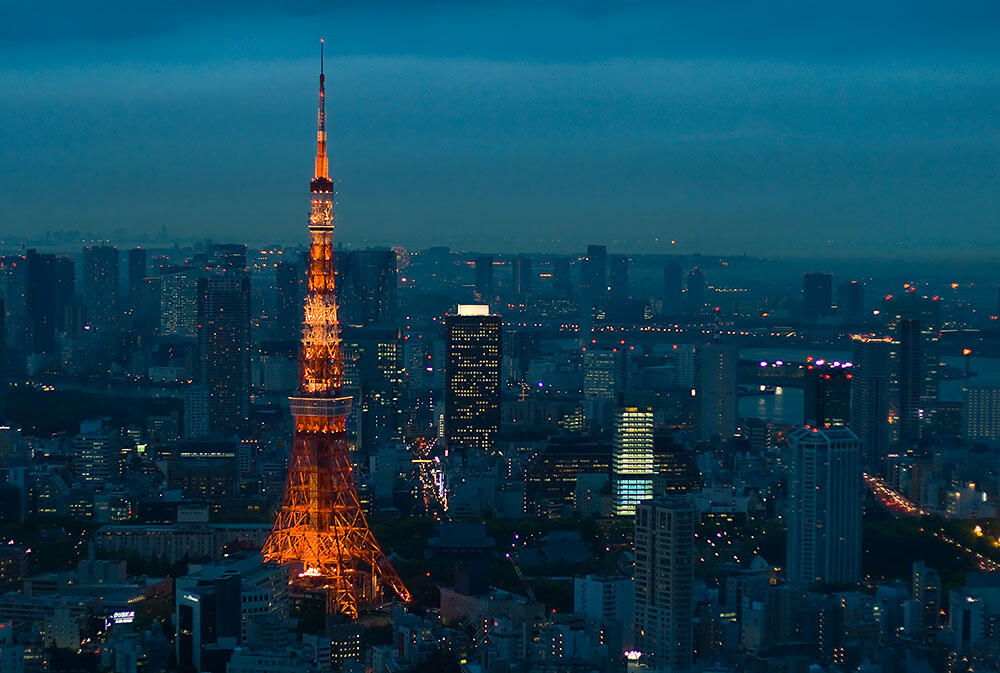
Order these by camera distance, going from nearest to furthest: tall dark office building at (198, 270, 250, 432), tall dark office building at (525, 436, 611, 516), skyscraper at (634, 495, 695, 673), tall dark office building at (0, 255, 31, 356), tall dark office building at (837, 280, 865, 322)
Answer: skyscraper at (634, 495, 695, 673) → tall dark office building at (525, 436, 611, 516) → tall dark office building at (837, 280, 865, 322) → tall dark office building at (198, 270, 250, 432) → tall dark office building at (0, 255, 31, 356)

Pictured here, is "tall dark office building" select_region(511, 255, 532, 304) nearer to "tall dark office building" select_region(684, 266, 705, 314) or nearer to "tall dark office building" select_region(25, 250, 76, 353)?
"tall dark office building" select_region(684, 266, 705, 314)

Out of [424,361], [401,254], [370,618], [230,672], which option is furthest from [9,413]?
[230,672]

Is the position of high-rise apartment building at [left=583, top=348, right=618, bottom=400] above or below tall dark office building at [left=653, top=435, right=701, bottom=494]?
above

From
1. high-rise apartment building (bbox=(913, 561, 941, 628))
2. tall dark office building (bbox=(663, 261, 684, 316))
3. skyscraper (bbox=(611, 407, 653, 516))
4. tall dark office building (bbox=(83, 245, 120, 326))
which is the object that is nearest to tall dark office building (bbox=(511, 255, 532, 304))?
tall dark office building (bbox=(663, 261, 684, 316))

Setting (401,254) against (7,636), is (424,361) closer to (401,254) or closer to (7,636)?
(401,254)

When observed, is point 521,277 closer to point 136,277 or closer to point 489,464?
point 136,277

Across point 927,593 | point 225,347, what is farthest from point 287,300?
point 927,593

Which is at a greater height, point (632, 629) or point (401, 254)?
point (401, 254)
